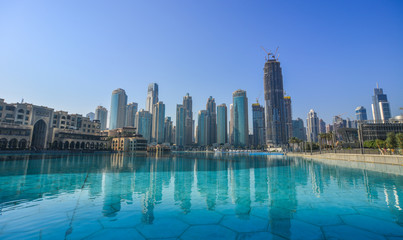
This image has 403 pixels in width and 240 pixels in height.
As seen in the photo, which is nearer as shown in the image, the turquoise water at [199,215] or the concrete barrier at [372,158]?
the turquoise water at [199,215]

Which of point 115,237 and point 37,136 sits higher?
point 37,136

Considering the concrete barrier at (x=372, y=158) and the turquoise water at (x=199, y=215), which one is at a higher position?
the concrete barrier at (x=372, y=158)

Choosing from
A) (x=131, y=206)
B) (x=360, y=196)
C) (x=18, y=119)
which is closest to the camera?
(x=131, y=206)

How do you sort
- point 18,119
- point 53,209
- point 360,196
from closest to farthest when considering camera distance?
1. point 53,209
2. point 360,196
3. point 18,119

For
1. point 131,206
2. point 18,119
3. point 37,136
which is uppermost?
point 18,119

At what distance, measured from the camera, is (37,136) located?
295ft

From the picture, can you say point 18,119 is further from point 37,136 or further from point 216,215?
point 216,215

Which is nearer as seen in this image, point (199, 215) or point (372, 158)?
point (199, 215)

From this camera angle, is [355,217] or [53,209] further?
[53,209]

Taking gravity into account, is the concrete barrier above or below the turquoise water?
above

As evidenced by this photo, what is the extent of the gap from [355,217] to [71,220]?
1195 cm

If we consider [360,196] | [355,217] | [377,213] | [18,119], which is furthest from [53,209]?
[18,119]

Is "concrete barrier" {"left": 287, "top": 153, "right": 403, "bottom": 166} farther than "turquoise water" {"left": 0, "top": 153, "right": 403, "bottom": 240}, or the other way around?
"concrete barrier" {"left": 287, "top": 153, "right": 403, "bottom": 166}

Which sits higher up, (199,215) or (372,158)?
(372,158)
